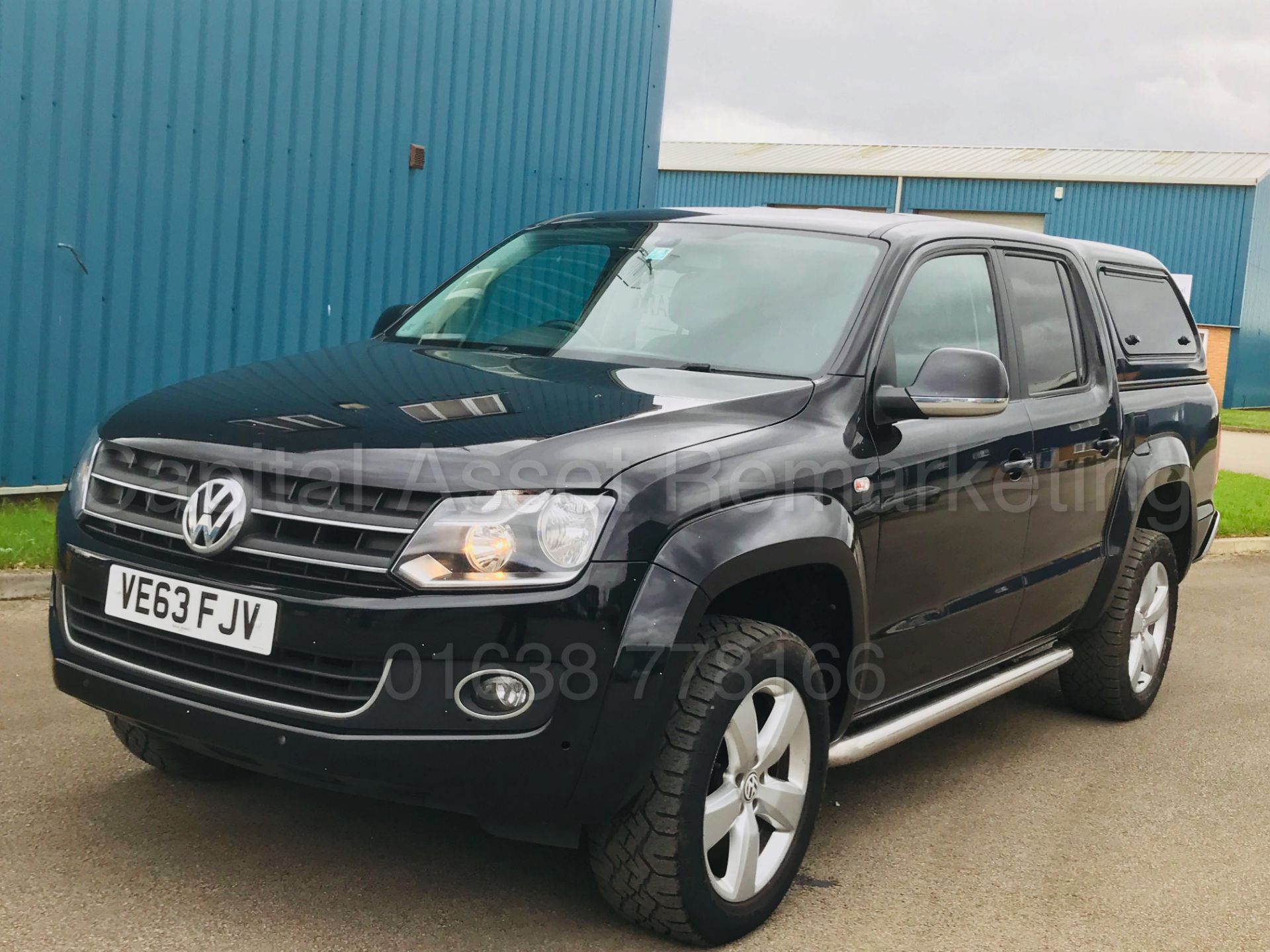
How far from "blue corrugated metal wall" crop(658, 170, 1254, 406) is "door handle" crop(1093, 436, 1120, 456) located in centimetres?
2690

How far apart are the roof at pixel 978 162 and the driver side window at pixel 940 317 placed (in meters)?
25.5

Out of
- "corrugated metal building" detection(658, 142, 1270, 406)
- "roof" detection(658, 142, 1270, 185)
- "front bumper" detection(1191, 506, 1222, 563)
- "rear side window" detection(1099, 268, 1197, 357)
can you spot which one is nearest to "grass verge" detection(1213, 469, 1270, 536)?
"front bumper" detection(1191, 506, 1222, 563)

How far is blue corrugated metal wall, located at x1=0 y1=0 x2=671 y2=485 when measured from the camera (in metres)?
7.64

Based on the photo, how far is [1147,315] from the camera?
572 cm

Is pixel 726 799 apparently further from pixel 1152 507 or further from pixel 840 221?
pixel 1152 507

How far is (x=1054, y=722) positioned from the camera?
5598 mm

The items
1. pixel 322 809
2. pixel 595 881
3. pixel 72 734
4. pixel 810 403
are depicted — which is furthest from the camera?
pixel 72 734

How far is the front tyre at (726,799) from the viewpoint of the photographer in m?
3.04

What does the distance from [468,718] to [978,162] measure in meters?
34.6

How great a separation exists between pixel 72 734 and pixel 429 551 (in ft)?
7.17

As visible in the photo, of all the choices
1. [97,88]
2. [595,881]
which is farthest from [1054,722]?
[97,88]

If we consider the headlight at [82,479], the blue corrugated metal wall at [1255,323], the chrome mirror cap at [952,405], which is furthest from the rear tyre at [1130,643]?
the blue corrugated metal wall at [1255,323]

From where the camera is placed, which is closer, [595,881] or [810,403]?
[595,881]

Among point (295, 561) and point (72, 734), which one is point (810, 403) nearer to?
point (295, 561)
